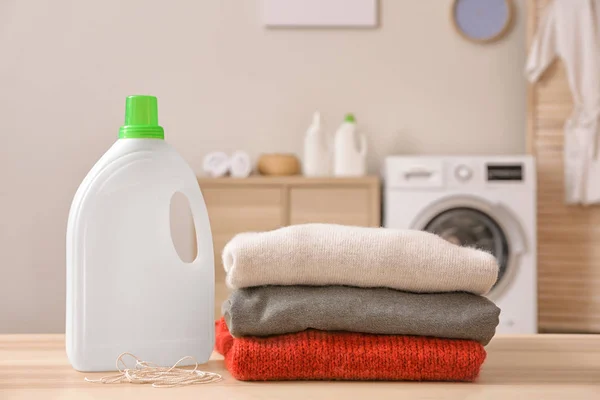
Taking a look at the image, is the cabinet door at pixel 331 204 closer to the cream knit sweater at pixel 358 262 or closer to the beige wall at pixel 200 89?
the beige wall at pixel 200 89

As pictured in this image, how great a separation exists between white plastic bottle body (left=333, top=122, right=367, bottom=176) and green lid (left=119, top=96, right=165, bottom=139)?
3.07 metres

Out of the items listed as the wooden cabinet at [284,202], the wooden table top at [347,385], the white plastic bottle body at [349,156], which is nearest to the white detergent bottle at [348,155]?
the white plastic bottle body at [349,156]

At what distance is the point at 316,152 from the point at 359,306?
122 inches

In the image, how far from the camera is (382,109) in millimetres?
4137

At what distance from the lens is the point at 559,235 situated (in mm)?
3875

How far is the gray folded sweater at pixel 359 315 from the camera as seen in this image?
28.9 inches

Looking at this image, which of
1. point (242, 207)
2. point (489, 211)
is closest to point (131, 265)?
point (242, 207)

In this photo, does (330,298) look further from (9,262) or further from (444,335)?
(9,262)

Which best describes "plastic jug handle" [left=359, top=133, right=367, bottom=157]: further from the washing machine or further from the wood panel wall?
the wood panel wall

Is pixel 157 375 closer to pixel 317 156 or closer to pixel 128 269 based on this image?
pixel 128 269

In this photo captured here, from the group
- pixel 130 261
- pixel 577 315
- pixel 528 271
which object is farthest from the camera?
pixel 577 315

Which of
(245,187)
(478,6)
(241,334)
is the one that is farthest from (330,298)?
(478,6)

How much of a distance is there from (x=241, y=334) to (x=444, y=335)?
204 mm

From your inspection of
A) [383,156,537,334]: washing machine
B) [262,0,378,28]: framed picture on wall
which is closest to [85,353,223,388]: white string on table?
[383,156,537,334]: washing machine
